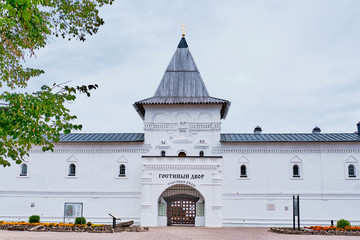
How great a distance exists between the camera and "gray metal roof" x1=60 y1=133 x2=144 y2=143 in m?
27.7

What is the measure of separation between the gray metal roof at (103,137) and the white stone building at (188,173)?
14cm

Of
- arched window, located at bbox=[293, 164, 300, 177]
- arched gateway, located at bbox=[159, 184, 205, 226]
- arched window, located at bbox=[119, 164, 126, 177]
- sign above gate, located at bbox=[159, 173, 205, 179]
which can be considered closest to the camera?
sign above gate, located at bbox=[159, 173, 205, 179]

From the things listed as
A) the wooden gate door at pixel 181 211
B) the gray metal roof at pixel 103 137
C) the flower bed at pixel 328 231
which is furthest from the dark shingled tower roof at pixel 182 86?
the flower bed at pixel 328 231

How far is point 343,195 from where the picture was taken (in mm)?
26016

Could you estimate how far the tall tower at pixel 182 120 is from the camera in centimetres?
2691

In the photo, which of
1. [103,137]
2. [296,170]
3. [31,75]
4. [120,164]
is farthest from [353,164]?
[31,75]

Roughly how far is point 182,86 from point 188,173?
21.8ft

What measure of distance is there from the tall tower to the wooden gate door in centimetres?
324

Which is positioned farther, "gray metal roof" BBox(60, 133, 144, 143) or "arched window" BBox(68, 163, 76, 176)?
"gray metal roof" BBox(60, 133, 144, 143)

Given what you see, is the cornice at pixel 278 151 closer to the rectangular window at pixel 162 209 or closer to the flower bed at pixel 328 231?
the rectangular window at pixel 162 209

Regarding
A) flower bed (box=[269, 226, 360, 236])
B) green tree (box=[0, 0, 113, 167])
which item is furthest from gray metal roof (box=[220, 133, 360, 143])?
green tree (box=[0, 0, 113, 167])

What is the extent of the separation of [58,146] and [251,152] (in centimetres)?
1338

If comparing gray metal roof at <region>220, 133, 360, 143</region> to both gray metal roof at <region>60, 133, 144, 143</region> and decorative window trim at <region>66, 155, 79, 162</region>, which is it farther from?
decorative window trim at <region>66, 155, 79, 162</region>

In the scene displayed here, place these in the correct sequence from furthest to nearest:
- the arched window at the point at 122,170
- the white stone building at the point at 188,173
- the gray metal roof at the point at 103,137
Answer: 1. the gray metal roof at the point at 103,137
2. the arched window at the point at 122,170
3. the white stone building at the point at 188,173
